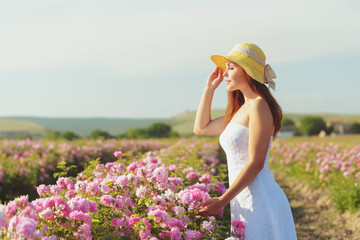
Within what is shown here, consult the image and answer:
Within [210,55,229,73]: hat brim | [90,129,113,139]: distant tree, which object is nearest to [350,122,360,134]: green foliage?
[90,129,113,139]: distant tree

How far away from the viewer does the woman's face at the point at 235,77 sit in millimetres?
3395

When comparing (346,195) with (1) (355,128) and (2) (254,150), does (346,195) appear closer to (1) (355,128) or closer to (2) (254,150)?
(2) (254,150)

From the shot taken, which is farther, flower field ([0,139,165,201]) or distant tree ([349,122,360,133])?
distant tree ([349,122,360,133])

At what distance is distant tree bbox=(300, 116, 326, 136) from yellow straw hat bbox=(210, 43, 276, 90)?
58553 mm

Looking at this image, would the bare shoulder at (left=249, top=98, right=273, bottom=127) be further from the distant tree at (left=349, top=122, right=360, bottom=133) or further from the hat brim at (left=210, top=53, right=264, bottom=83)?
the distant tree at (left=349, top=122, right=360, bottom=133)

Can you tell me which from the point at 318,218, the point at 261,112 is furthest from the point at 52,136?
the point at 261,112

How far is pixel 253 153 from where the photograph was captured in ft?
9.92

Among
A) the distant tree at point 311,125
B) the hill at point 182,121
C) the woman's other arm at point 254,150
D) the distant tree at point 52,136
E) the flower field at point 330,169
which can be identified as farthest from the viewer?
the hill at point 182,121

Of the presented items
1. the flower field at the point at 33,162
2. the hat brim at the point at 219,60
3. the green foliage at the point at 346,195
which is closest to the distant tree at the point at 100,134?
the flower field at the point at 33,162

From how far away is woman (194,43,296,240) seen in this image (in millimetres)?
3049

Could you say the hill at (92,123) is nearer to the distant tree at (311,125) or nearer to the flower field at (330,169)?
the distant tree at (311,125)

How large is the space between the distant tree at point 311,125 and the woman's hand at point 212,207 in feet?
193

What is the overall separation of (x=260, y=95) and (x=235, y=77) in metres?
0.28

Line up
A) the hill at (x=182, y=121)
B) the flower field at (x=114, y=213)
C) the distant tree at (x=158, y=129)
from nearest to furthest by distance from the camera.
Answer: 1. the flower field at (x=114, y=213)
2. the distant tree at (x=158, y=129)
3. the hill at (x=182, y=121)
